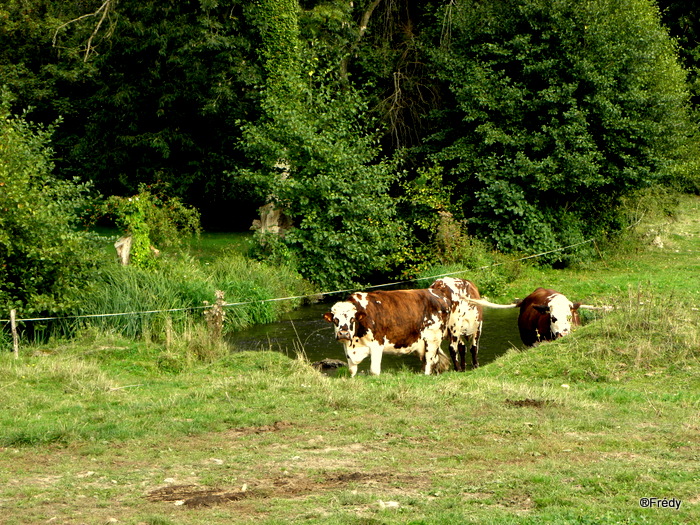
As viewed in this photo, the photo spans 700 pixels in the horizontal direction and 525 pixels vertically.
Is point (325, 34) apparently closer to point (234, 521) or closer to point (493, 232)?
point (493, 232)

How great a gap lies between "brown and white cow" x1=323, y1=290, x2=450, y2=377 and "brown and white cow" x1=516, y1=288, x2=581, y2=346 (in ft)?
5.83

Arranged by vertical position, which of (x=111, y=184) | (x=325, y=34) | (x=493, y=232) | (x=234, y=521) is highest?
(x=325, y=34)

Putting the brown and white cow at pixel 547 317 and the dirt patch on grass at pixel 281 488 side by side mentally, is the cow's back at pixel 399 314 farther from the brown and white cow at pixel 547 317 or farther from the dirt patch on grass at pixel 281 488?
the dirt patch on grass at pixel 281 488

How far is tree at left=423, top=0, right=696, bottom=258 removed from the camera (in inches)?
1109

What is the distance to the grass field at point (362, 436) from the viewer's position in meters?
7.47

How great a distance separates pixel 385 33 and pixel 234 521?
27904mm

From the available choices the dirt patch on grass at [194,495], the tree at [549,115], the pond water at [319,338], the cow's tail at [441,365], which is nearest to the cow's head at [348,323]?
the pond water at [319,338]

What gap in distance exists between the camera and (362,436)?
390 inches

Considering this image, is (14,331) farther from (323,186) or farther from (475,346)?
(323,186)

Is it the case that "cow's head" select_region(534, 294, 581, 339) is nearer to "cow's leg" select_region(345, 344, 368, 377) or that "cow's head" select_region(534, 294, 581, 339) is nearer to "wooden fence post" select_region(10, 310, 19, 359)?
"cow's leg" select_region(345, 344, 368, 377)

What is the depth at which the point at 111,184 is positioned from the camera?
3409cm

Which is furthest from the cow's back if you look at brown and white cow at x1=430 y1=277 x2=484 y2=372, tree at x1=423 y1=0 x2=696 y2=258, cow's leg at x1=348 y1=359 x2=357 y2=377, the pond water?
tree at x1=423 y1=0 x2=696 y2=258

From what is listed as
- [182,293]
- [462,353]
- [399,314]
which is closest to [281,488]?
[399,314]

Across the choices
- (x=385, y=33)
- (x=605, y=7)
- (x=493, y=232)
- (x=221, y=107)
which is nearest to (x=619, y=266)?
(x=493, y=232)
